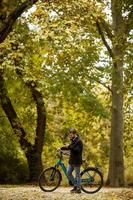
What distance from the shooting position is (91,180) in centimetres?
1792

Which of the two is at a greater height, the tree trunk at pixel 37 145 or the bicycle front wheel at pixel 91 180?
the tree trunk at pixel 37 145

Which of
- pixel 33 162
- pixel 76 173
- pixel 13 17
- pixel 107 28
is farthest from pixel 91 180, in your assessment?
pixel 107 28

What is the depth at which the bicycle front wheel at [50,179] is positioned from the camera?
17.8 metres

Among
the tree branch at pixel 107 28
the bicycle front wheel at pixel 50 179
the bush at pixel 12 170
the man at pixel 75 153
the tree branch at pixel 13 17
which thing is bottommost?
the bicycle front wheel at pixel 50 179

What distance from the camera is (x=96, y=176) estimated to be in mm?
18250

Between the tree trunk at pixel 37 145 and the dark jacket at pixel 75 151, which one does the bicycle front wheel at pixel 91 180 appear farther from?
the tree trunk at pixel 37 145

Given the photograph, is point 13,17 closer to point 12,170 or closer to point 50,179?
point 50,179

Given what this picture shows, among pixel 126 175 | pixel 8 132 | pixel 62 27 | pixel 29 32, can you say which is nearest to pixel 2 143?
pixel 8 132

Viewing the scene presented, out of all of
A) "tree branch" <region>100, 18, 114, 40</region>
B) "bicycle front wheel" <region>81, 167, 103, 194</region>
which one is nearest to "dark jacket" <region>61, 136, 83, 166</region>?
"bicycle front wheel" <region>81, 167, 103, 194</region>

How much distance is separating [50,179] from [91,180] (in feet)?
4.23

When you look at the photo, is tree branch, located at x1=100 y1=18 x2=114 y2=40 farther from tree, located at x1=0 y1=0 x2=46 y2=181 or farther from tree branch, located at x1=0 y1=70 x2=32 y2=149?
tree branch, located at x1=0 y1=70 x2=32 y2=149

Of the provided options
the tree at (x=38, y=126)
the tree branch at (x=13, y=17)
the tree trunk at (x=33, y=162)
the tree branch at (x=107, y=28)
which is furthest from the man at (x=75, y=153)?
the tree branch at (x=107, y=28)

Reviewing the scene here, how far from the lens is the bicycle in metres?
17.8

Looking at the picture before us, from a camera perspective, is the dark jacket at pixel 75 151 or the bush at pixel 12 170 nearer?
the dark jacket at pixel 75 151
